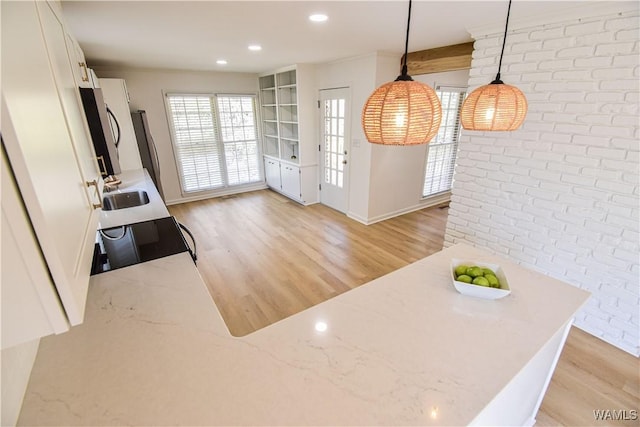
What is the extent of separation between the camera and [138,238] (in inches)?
74.9

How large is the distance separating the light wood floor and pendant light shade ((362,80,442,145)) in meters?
1.80

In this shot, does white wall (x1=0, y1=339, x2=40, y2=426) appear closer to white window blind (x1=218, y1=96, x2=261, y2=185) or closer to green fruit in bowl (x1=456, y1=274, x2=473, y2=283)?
green fruit in bowl (x1=456, y1=274, x2=473, y2=283)

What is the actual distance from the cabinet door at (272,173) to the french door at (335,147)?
104 cm

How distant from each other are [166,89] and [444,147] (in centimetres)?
483

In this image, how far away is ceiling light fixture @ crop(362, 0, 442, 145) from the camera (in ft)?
3.78

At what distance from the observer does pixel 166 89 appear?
16.0 feet

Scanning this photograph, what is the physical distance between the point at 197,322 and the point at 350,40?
2.97 m

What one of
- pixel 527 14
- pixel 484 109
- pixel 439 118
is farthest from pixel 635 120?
pixel 439 118

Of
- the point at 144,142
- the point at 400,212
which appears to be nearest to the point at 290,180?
the point at 400,212

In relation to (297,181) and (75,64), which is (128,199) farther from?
(297,181)

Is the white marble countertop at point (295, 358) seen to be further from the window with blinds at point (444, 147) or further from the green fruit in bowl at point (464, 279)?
the window with blinds at point (444, 147)

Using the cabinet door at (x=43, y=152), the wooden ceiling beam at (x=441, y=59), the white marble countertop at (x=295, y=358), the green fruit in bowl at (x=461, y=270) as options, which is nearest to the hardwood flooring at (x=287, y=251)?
the white marble countertop at (x=295, y=358)

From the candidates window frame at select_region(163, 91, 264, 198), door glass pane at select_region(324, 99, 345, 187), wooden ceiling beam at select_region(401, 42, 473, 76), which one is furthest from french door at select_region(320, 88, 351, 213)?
window frame at select_region(163, 91, 264, 198)

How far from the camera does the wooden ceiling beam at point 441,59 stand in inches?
118
